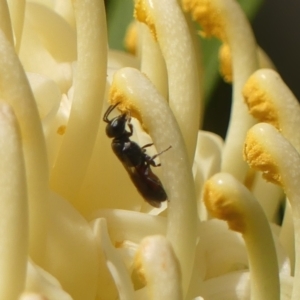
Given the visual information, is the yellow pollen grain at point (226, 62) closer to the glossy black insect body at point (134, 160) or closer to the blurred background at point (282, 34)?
Answer: the glossy black insect body at point (134, 160)

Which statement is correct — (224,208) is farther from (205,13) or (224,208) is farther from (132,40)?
(132,40)

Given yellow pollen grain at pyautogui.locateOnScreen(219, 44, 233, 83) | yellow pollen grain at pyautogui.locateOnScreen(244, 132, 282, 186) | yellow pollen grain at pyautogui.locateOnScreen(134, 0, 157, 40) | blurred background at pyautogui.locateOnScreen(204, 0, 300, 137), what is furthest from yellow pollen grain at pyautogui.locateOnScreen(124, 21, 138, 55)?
blurred background at pyautogui.locateOnScreen(204, 0, 300, 137)

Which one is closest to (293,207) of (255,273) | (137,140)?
(255,273)

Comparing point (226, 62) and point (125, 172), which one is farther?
point (226, 62)

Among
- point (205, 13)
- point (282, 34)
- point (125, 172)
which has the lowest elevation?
point (282, 34)

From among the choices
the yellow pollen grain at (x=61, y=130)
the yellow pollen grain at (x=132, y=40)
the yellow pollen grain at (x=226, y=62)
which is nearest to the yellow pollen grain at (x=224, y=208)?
the yellow pollen grain at (x=61, y=130)

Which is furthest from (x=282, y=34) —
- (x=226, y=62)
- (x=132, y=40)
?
(x=226, y=62)
